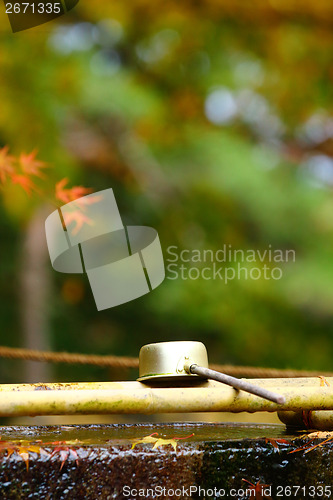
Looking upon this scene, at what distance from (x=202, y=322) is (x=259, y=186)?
40.1 inches

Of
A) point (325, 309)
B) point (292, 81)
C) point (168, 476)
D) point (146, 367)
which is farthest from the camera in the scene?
point (292, 81)

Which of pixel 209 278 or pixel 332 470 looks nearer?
pixel 332 470

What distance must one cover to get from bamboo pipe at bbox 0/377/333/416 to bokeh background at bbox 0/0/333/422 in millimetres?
2734

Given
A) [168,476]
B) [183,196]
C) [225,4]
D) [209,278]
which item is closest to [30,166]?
[183,196]

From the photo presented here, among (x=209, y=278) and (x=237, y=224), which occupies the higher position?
(x=237, y=224)

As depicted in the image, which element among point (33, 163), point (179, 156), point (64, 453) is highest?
point (64, 453)

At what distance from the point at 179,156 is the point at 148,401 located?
3342mm

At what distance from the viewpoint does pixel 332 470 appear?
110cm

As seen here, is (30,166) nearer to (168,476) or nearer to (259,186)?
(259,186)

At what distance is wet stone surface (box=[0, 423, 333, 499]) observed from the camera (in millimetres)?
979

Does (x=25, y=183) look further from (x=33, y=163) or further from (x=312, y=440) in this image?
(x=312, y=440)

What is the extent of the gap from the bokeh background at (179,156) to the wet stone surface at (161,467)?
273 cm

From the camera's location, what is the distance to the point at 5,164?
3.88m

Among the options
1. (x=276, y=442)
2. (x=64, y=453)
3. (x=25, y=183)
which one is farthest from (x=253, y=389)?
(x=25, y=183)
